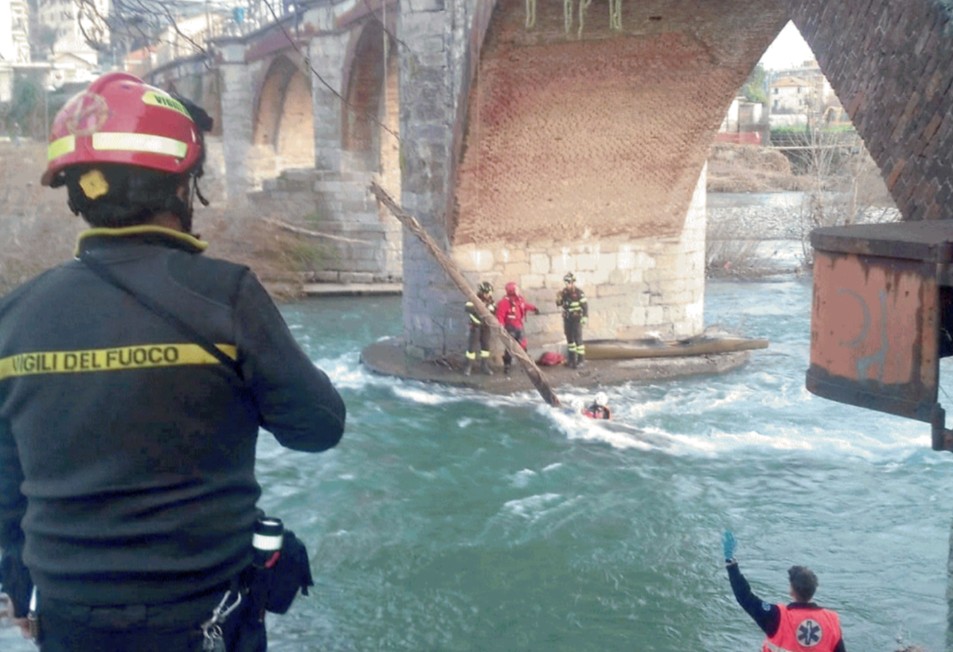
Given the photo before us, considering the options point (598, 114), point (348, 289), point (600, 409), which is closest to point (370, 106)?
point (348, 289)

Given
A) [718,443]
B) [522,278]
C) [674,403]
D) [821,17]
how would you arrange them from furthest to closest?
[522,278], [674,403], [718,443], [821,17]

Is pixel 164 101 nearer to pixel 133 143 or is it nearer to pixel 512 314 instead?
pixel 133 143

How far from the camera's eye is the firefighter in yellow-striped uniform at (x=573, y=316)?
11562 mm

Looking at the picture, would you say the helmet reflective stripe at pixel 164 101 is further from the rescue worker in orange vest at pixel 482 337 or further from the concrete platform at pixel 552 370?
the concrete platform at pixel 552 370

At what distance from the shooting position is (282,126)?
25984mm

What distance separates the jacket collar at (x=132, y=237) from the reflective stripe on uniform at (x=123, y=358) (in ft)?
0.59

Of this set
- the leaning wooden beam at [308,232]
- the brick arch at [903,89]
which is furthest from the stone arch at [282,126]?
the brick arch at [903,89]

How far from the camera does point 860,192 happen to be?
783 inches

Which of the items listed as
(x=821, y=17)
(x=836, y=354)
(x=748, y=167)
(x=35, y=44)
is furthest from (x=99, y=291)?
(x=748, y=167)

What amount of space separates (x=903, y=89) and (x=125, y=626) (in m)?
3.85

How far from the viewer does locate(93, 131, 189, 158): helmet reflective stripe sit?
1674 millimetres

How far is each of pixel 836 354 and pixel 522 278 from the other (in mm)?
9115

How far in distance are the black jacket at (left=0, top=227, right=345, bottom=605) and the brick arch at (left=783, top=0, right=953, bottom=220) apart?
10.4ft

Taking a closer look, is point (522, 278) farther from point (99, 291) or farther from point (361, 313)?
point (99, 291)
